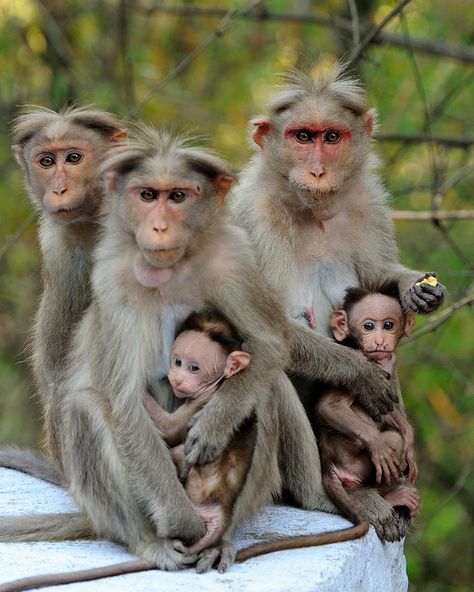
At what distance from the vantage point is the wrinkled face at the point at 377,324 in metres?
5.61

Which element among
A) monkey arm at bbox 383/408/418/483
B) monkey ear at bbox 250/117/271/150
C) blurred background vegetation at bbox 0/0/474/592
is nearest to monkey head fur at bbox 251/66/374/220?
monkey ear at bbox 250/117/271/150

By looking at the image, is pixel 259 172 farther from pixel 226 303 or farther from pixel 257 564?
pixel 257 564

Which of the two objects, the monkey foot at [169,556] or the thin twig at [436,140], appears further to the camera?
the thin twig at [436,140]

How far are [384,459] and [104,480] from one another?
56.7 inches

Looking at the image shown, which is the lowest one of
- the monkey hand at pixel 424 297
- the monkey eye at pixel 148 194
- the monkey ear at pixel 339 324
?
the monkey ear at pixel 339 324

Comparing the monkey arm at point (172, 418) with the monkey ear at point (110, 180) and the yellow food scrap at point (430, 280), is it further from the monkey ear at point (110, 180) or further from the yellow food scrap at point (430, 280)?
the yellow food scrap at point (430, 280)

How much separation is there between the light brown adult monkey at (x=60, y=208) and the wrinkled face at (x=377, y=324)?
1.26m

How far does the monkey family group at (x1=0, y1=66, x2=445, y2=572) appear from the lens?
4699 millimetres

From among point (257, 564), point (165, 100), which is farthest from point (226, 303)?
point (165, 100)

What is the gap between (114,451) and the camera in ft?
15.5

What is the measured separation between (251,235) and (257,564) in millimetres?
1678

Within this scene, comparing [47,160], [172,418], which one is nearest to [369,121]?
[47,160]

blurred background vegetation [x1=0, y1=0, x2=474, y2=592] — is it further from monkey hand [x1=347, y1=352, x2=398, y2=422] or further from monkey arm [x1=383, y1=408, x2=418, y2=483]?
monkey hand [x1=347, y1=352, x2=398, y2=422]

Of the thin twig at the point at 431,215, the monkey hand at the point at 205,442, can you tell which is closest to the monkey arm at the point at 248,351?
the monkey hand at the point at 205,442
